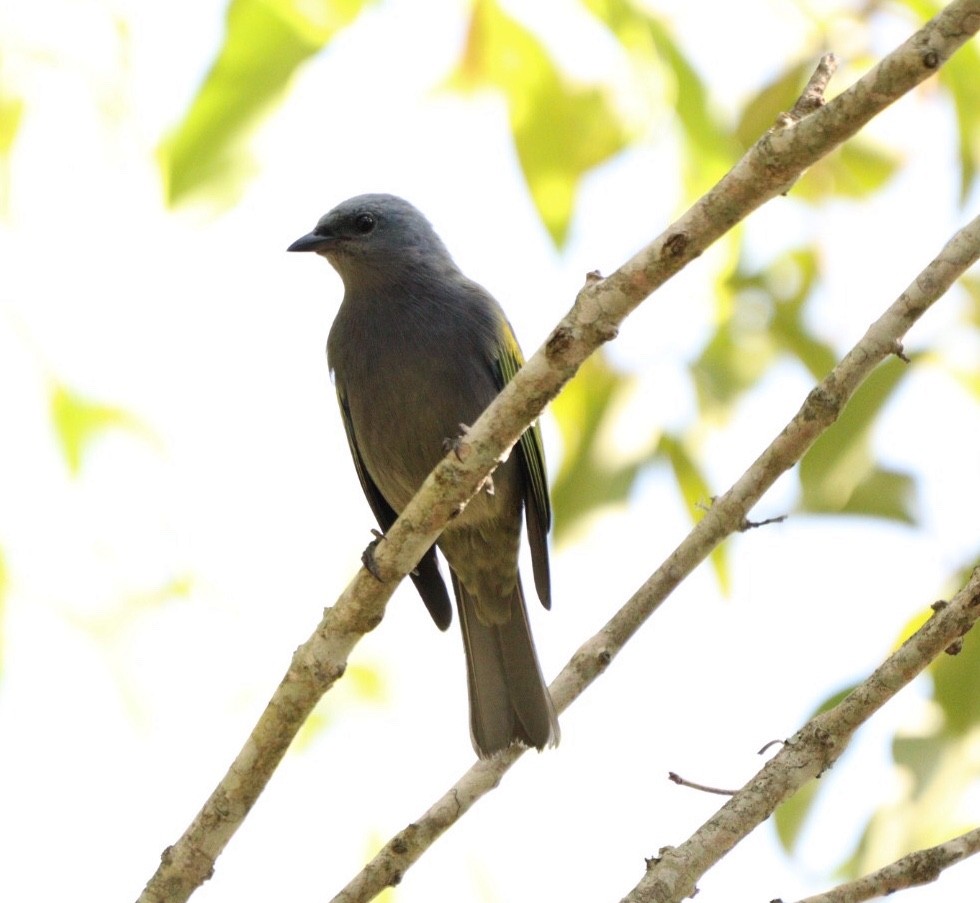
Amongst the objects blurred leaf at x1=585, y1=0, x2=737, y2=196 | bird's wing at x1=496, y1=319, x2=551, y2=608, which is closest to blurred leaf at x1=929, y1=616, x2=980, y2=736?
blurred leaf at x1=585, y1=0, x2=737, y2=196

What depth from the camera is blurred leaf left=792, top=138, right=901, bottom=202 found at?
5047mm

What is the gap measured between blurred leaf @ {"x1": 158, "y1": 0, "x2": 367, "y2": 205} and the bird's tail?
2167 millimetres

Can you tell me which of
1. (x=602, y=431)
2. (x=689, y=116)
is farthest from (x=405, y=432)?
(x=689, y=116)

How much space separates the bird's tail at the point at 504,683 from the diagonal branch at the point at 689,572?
0.70m

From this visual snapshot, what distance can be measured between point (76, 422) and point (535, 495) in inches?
70.9

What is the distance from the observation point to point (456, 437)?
530 cm

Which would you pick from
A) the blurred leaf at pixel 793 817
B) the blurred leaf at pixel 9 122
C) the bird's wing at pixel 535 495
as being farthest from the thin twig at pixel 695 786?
the blurred leaf at pixel 9 122

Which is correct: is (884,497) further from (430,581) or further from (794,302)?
(430,581)

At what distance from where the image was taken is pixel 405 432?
5.53 m

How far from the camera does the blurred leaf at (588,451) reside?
4.51 meters

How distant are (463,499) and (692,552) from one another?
701 millimetres

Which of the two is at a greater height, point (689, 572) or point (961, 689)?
point (689, 572)

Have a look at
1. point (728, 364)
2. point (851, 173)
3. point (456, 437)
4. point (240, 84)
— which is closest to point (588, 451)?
point (728, 364)

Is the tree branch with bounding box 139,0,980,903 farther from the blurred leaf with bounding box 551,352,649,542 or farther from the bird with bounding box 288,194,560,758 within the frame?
the bird with bounding box 288,194,560,758
